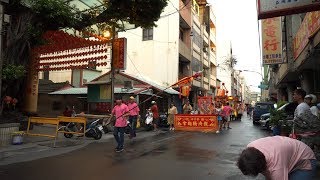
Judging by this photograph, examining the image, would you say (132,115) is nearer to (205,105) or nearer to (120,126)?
(120,126)

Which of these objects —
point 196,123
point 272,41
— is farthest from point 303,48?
point 196,123

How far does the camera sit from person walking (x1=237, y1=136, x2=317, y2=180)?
10.5ft

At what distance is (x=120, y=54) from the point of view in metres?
20.5

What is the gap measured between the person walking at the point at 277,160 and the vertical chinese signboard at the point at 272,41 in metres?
20.5

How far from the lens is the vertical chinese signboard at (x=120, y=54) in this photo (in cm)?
2041

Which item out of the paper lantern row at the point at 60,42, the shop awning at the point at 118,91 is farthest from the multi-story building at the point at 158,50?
the paper lantern row at the point at 60,42

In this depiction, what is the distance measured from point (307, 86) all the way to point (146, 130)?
10.0 meters

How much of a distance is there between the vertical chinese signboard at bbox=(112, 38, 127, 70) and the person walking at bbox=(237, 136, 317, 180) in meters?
17.2

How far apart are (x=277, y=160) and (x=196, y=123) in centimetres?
1924

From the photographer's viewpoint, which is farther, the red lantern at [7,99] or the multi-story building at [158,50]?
the multi-story building at [158,50]

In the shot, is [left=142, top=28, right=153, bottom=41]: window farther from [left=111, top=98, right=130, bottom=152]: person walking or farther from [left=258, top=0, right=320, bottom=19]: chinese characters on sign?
[left=258, top=0, right=320, bottom=19]: chinese characters on sign

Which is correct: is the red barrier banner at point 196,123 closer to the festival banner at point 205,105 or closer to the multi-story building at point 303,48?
the multi-story building at point 303,48

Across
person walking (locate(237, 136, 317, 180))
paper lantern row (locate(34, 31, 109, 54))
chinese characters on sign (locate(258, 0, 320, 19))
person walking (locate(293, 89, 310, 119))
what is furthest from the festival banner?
person walking (locate(237, 136, 317, 180))

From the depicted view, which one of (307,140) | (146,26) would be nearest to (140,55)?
(146,26)
